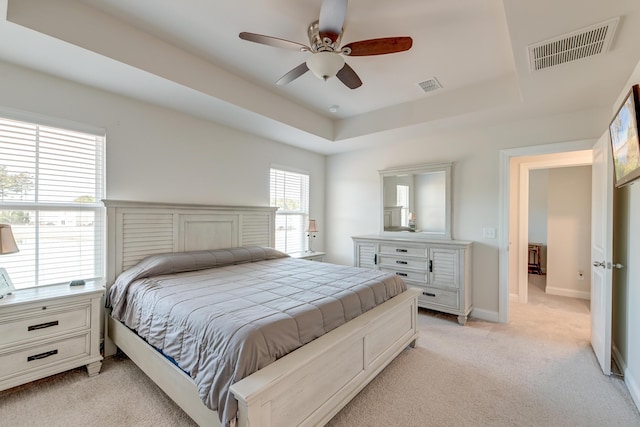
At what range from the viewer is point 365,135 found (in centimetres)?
404

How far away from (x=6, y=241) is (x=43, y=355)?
88cm

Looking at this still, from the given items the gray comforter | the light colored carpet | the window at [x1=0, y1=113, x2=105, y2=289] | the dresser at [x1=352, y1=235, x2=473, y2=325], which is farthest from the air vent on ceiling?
the window at [x1=0, y1=113, x2=105, y2=289]

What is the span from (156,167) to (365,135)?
2702 millimetres

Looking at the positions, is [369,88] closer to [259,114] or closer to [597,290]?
[259,114]

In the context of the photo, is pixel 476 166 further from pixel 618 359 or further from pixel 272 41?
pixel 272 41

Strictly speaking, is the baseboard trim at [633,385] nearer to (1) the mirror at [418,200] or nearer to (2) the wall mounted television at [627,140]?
(2) the wall mounted television at [627,140]

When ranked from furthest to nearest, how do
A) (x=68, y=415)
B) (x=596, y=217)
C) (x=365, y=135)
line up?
(x=365, y=135) → (x=596, y=217) → (x=68, y=415)

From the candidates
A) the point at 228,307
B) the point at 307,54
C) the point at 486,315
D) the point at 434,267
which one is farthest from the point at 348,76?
the point at 486,315

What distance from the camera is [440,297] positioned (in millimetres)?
3611

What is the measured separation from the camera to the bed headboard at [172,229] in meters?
2.70

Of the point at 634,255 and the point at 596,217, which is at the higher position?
the point at 596,217

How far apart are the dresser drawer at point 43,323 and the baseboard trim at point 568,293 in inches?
247

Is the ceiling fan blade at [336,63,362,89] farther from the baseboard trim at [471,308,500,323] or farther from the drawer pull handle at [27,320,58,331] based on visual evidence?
the baseboard trim at [471,308,500,323]

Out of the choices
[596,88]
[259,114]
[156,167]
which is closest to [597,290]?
[596,88]
